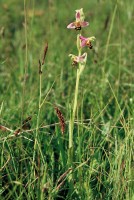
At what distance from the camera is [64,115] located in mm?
2547

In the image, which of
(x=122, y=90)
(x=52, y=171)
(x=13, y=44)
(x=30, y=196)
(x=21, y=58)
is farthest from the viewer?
(x=13, y=44)

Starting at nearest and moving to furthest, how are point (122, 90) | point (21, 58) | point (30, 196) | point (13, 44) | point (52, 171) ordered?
1. point (30, 196)
2. point (52, 171)
3. point (122, 90)
4. point (21, 58)
5. point (13, 44)

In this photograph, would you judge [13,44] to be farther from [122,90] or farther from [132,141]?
[132,141]

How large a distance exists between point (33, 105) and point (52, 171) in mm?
660

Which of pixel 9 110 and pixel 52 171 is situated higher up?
pixel 9 110

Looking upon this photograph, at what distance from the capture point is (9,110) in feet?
8.08

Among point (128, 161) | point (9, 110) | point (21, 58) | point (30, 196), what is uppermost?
point (21, 58)

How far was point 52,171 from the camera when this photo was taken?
1.93 metres

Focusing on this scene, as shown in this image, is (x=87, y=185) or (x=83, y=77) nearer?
(x=87, y=185)

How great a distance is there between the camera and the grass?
1.82 m

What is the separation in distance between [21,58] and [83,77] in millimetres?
669

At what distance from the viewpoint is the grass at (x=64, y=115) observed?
182 cm

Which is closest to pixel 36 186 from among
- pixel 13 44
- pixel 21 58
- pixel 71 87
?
pixel 71 87

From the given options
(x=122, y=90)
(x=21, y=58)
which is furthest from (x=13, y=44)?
(x=122, y=90)
